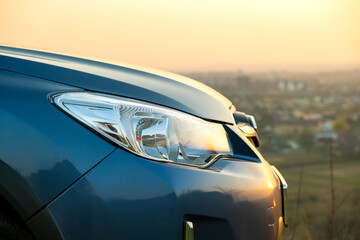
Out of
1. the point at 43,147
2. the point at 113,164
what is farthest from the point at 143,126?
the point at 43,147

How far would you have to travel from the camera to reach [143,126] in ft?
5.28

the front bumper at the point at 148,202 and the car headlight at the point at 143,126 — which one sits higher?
the car headlight at the point at 143,126

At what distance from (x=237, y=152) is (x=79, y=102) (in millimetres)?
A: 537

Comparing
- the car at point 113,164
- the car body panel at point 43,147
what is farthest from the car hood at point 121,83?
the car body panel at point 43,147

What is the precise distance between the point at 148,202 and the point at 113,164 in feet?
0.48

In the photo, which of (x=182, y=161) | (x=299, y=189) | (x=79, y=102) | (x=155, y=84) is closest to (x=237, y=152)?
(x=182, y=161)

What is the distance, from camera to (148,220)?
1510 mm

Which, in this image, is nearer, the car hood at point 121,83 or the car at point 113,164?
the car at point 113,164

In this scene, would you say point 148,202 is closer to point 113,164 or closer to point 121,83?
point 113,164

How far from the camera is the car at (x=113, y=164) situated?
1480 mm

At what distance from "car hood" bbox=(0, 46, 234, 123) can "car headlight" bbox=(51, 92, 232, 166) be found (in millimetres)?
34

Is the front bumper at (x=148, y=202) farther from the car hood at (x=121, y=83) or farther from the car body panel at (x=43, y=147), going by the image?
the car hood at (x=121, y=83)

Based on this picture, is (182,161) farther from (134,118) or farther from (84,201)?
(84,201)

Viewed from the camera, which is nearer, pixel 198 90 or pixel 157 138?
pixel 157 138
